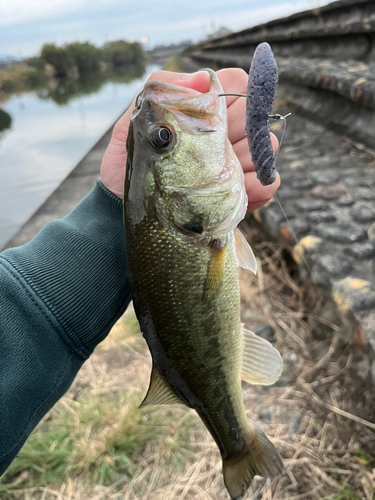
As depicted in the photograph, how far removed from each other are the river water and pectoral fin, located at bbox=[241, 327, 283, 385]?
5.03 metres

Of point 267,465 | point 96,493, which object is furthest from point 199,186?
point 96,493

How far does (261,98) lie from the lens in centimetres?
107

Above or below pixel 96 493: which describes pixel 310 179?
above

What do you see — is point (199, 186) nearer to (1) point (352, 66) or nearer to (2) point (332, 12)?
(1) point (352, 66)

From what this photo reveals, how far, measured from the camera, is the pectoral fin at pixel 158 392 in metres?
1.55

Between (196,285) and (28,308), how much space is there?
2.40ft

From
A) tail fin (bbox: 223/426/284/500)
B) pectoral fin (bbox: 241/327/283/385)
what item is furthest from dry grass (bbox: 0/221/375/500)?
pectoral fin (bbox: 241/327/283/385)

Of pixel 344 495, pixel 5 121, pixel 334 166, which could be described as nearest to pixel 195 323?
pixel 344 495

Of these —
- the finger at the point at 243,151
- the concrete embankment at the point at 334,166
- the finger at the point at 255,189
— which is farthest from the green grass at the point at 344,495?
the finger at the point at 243,151

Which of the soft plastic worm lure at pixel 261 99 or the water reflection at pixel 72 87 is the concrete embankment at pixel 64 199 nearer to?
the soft plastic worm lure at pixel 261 99

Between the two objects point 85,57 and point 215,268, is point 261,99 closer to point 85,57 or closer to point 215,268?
point 215,268

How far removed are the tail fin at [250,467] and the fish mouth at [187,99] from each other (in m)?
1.49

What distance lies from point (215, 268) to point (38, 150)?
1219cm

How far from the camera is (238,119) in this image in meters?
1.85
